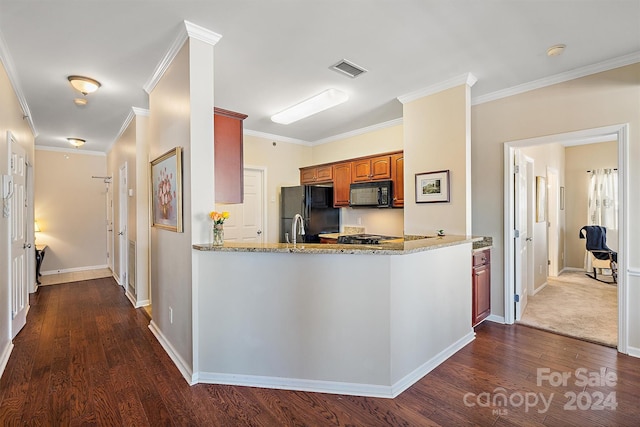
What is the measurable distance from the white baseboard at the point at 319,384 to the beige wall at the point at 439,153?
5.12 feet

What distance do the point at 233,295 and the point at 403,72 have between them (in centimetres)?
257

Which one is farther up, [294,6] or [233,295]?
[294,6]

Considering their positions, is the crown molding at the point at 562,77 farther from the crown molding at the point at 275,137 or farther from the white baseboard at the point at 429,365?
the crown molding at the point at 275,137

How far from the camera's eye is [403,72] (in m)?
3.11

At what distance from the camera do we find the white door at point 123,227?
196 inches

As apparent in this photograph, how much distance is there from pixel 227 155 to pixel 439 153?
2.22 meters

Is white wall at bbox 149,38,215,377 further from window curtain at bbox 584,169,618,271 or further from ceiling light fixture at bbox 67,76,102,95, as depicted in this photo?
window curtain at bbox 584,169,618,271

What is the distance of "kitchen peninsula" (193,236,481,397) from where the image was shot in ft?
7.18

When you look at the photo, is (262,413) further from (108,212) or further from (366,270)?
(108,212)

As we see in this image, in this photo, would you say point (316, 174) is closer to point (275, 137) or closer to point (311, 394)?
point (275, 137)

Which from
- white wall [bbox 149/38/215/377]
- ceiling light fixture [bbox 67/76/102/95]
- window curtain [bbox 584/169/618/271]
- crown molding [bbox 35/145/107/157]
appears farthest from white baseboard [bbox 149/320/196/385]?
window curtain [bbox 584/169/618/271]

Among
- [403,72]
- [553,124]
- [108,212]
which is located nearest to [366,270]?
[403,72]

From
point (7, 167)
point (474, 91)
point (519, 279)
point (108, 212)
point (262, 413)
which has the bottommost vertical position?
point (262, 413)

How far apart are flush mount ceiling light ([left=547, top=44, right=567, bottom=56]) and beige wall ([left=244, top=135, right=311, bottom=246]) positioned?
4116mm
